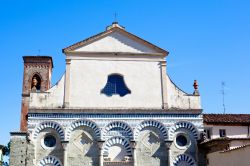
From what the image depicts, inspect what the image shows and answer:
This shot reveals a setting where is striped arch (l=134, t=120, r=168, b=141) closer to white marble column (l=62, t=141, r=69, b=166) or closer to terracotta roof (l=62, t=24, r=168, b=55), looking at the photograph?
white marble column (l=62, t=141, r=69, b=166)

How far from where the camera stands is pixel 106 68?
76.9 ft

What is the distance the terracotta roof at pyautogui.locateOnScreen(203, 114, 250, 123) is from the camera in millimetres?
24844

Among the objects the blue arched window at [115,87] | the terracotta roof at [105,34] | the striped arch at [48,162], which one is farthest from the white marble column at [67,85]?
the striped arch at [48,162]

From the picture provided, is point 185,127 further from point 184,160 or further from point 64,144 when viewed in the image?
point 64,144

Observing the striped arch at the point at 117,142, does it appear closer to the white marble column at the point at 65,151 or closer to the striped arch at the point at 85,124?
the striped arch at the point at 85,124

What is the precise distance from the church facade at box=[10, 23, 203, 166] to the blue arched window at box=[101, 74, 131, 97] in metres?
0.06

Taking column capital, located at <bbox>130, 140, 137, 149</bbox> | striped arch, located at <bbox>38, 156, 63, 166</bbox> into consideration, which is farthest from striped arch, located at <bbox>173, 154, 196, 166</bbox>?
striped arch, located at <bbox>38, 156, 63, 166</bbox>

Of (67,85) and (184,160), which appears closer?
(184,160)

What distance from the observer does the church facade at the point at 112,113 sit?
71.8 ft

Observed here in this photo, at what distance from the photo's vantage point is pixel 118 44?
2403 centimetres

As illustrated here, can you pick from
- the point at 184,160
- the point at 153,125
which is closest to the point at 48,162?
the point at 153,125

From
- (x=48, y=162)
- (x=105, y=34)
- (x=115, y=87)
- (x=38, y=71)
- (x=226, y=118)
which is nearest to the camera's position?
(x=48, y=162)

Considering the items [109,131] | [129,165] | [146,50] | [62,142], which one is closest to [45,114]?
[62,142]

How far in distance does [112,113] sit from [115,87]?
1675mm
